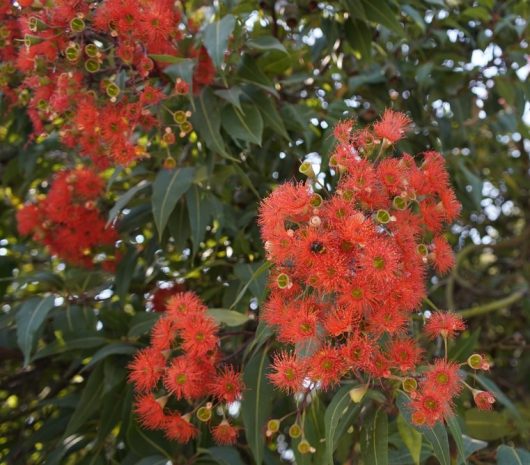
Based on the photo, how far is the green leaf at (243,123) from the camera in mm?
1826

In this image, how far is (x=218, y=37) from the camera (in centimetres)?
166

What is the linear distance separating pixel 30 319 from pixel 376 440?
865mm

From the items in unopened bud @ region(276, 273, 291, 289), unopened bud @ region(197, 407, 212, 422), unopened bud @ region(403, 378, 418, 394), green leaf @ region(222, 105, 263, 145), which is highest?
unopened bud @ region(276, 273, 291, 289)

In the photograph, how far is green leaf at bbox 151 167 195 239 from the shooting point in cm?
179

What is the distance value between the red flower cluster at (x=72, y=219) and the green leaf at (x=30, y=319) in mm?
234

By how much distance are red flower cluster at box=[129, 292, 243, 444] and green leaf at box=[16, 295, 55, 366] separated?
37cm

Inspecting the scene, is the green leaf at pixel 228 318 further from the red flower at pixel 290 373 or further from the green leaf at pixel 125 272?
the green leaf at pixel 125 272

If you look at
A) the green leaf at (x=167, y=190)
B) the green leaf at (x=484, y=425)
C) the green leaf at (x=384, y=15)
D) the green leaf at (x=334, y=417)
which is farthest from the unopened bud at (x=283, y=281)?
the green leaf at (x=384, y=15)

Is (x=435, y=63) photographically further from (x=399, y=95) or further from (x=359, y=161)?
(x=359, y=161)

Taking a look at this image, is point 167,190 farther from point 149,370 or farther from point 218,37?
point 149,370

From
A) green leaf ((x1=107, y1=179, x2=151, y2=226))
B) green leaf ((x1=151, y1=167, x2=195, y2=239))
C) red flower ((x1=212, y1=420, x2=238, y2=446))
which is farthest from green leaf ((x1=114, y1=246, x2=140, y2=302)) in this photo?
red flower ((x1=212, y1=420, x2=238, y2=446))

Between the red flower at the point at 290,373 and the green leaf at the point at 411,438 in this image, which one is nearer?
the red flower at the point at 290,373

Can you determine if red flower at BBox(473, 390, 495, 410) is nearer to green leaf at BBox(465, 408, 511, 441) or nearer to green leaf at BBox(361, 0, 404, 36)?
green leaf at BBox(465, 408, 511, 441)

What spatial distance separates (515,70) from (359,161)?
1262mm
